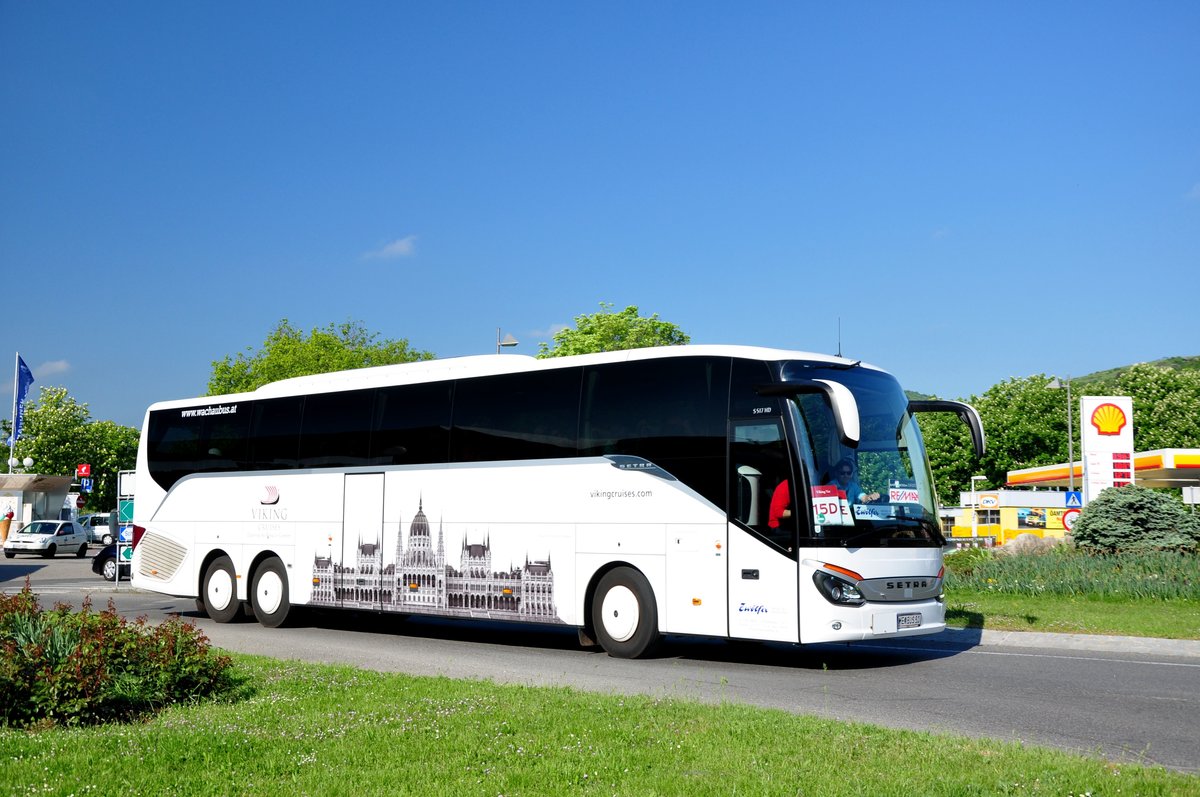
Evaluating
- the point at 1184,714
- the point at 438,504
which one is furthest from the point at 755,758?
the point at 438,504

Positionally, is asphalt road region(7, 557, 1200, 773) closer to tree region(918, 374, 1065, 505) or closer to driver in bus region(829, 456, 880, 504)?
driver in bus region(829, 456, 880, 504)

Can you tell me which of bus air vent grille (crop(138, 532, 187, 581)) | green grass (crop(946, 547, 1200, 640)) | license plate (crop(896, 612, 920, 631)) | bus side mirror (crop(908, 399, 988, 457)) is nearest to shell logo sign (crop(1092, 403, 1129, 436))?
green grass (crop(946, 547, 1200, 640))

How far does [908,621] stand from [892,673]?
2.31 ft

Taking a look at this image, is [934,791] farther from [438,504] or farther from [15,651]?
[438,504]

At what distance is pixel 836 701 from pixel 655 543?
3895 millimetres

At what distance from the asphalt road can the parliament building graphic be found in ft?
1.89

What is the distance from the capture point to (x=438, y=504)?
16.7 m

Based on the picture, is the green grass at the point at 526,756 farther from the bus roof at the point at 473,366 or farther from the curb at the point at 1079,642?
the curb at the point at 1079,642

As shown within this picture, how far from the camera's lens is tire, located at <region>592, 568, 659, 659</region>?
1430 cm

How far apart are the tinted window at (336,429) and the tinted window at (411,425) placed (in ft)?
0.85

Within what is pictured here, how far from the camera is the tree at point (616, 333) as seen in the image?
2126 inches

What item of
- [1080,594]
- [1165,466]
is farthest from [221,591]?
[1165,466]

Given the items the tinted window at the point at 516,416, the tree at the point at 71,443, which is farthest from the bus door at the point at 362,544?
the tree at the point at 71,443

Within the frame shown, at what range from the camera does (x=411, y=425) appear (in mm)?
17156
